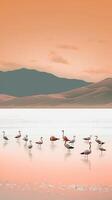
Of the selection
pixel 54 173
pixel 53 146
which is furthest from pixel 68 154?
pixel 54 173

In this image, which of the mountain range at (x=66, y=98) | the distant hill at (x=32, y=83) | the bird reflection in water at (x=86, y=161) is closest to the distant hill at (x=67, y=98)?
the mountain range at (x=66, y=98)

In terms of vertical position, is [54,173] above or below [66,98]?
below

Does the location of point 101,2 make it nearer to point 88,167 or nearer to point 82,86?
point 82,86

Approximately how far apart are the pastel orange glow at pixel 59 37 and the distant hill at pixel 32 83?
0.16 m

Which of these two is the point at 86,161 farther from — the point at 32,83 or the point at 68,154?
the point at 32,83

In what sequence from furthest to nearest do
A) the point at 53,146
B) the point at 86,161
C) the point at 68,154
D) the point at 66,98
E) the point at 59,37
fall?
the point at 66,98 → the point at 59,37 → the point at 53,146 → the point at 68,154 → the point at 86,161

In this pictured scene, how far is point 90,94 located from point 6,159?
23.7ft

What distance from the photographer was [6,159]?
601 cm

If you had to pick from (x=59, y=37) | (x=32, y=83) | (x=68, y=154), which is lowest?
(x=68, y=154)

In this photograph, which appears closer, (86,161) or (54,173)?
(54,173)

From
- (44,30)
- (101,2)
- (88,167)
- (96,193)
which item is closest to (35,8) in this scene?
(44,30)

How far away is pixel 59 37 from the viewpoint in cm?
1252

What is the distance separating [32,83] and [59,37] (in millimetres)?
1385

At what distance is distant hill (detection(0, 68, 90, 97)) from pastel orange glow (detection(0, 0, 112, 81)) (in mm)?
159
